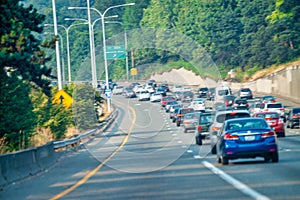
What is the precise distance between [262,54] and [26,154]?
291 ft

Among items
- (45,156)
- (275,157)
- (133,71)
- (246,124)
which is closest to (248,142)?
(246,124)

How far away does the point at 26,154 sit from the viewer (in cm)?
2748

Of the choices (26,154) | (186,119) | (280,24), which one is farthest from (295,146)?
(280,24)

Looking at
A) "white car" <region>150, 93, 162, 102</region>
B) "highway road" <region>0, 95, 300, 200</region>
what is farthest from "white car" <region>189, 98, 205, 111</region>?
"white car" <region>150, 93, 162, 102</region>

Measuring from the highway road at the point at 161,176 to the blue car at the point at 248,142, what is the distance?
1.28 ft

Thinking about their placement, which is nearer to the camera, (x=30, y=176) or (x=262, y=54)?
(x=30, y=176)

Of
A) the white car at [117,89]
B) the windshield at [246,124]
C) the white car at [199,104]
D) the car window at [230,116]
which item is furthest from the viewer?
the white car at [117,89]

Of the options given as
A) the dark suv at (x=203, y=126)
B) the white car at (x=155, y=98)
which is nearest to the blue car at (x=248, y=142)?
the dark suv at (x=203, y=126)

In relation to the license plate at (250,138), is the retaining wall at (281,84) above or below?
above

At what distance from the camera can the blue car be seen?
26.2m

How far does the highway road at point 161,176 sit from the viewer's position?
61.3 feet

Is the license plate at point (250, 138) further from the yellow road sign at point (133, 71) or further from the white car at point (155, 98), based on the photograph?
the white car at point (155, 98)

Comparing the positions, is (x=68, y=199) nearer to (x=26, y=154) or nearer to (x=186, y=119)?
(x=26, y=154)

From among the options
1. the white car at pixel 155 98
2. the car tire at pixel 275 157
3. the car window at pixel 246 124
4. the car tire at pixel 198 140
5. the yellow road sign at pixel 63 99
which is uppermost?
the yellow road sign at pixel 63 99
